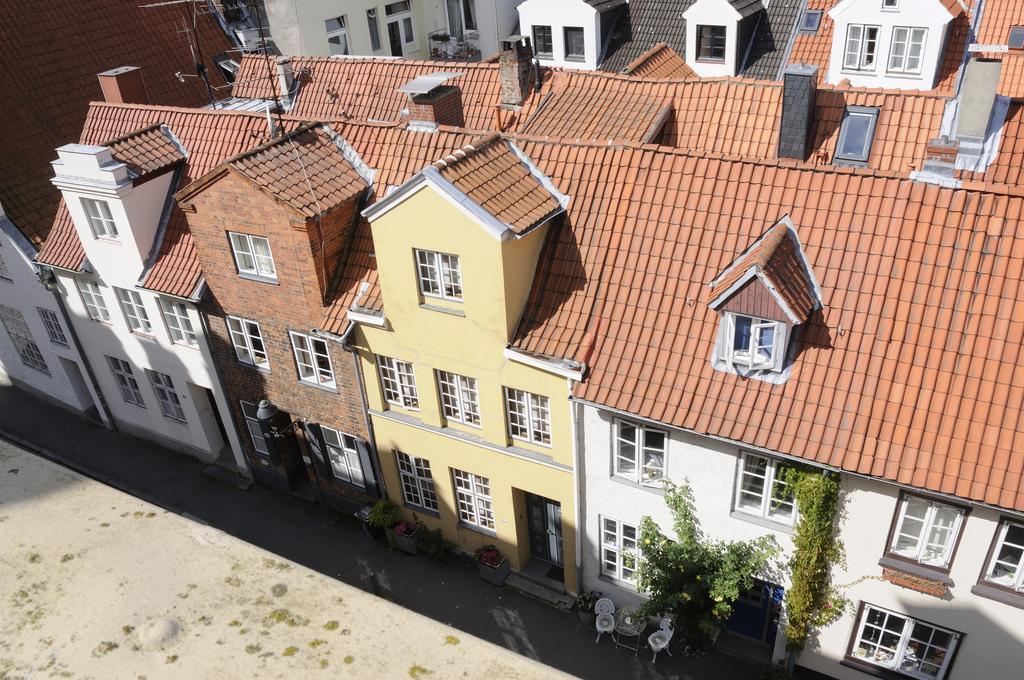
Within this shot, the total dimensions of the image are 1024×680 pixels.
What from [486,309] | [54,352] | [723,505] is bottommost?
[54,352]

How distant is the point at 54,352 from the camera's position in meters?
28.9

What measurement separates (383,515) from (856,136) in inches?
646

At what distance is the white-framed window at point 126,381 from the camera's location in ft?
89.3

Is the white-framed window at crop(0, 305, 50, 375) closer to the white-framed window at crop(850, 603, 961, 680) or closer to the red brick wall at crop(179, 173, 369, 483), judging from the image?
the red brick wall at crop(179, 173, 369, 483)

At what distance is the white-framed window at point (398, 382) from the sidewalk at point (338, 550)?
5.19m

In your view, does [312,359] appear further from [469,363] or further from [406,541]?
[406,541]

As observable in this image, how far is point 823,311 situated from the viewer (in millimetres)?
15406

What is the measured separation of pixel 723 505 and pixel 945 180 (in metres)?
7.76

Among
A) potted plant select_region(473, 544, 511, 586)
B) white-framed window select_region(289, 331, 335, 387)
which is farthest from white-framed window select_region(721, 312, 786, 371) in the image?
white-framed window select_region(289, 331, 335, 387)

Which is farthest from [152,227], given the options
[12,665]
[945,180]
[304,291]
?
[945,180]

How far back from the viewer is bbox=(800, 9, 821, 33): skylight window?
105 ft

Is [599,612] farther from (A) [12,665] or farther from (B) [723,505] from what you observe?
(A) [12,665]

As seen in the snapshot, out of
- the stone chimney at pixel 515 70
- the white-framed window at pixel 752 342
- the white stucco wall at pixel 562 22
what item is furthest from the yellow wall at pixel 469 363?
the white stucco wall at pixel 562 22

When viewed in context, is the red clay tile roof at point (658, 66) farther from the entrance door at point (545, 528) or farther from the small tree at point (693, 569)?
the small tree at point (693, 569)
